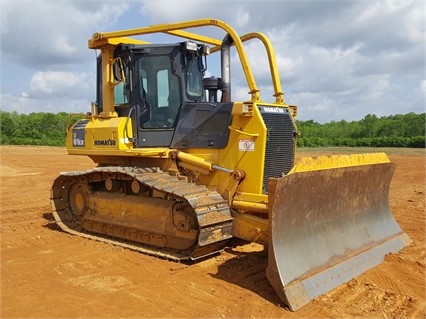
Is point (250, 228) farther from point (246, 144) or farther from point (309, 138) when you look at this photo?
point (309, 138)

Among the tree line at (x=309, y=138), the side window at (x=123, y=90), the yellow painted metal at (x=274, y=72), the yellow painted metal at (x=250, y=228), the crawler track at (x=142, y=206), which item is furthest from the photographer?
the tree line at (x=309, y=138)

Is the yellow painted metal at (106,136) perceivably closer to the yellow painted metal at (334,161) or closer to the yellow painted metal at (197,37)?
the yellow painted metal at (197,37)

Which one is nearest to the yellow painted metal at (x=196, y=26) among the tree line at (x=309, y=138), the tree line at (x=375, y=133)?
the tree line at (x=309, y=138)

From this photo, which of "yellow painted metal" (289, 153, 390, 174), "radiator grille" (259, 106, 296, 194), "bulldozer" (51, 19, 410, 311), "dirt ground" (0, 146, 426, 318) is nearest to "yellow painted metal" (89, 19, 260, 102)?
"bulldozer" (51, 19, 410, 311)

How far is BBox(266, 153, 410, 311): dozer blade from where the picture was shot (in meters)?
5.03

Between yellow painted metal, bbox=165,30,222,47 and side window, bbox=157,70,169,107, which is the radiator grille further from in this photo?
yellow painted metal, bbox=165,30,222,47

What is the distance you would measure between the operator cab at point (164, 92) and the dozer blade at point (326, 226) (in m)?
A: 2.03

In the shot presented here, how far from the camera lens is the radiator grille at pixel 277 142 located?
6.29m

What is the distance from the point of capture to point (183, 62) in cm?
717

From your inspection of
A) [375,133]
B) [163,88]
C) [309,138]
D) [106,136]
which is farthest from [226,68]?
[375,133]

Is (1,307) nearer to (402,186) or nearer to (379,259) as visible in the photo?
(379,259)

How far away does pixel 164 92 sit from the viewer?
7.23m

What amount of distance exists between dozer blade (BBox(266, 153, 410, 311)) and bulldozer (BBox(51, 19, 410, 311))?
0.02 metres

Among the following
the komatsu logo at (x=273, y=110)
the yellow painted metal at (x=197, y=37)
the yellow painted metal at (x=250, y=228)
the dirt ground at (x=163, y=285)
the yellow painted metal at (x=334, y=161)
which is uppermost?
the yellow painted metal at (x=197, y=37)
